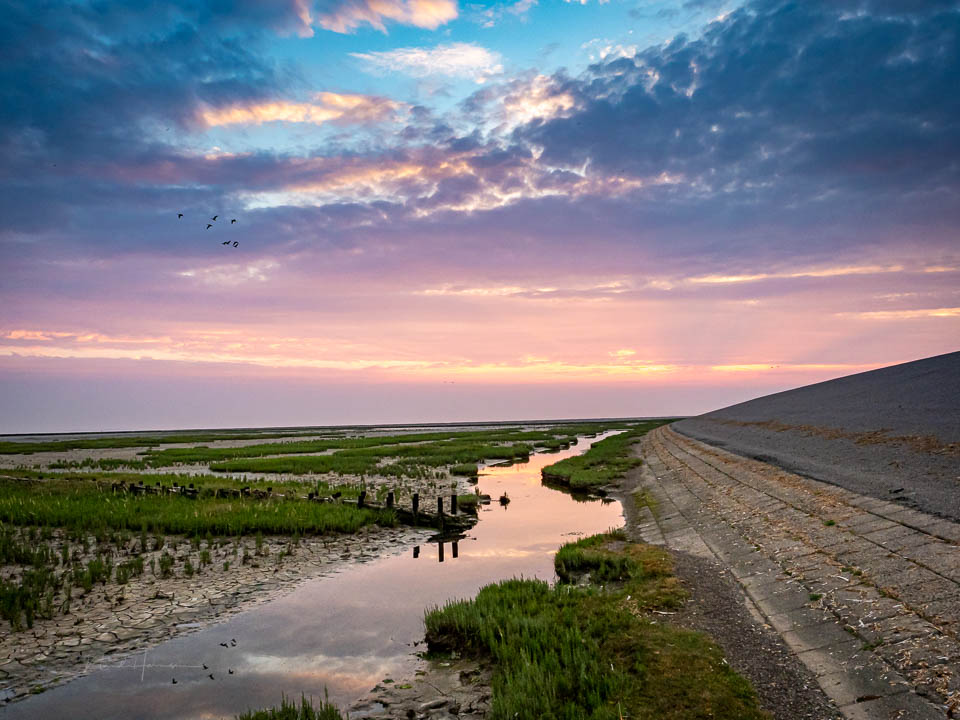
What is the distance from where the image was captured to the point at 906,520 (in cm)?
1252

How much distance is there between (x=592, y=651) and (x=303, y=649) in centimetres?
571

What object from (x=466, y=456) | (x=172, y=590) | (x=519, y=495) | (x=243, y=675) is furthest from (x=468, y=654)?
(x=466, y=456)

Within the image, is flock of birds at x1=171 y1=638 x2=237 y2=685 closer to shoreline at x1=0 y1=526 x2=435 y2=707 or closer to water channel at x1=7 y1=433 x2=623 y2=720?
water channel at x1=7 y1=433 x2=623 y2=720

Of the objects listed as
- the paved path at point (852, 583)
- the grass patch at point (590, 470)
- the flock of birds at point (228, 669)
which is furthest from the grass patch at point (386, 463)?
the flock of birds at point (228, 669)

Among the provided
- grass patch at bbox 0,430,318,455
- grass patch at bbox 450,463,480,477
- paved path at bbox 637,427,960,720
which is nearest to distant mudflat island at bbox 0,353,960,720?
paved path at bbox 637,427,960,720

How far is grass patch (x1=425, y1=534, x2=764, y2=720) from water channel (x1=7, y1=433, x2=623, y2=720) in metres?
1.41

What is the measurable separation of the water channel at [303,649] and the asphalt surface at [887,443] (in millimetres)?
9705

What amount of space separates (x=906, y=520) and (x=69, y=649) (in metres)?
17.3

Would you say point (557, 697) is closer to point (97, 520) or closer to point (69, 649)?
point (69, 649)

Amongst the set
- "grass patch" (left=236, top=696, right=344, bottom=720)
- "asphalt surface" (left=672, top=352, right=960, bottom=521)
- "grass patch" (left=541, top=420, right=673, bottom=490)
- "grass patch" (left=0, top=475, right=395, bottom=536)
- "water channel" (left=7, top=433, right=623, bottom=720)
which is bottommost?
"grass patch" (left=541, top=420, right=673, bottom=490)

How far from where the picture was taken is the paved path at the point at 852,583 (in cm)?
757

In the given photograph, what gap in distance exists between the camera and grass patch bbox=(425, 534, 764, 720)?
7828 millimetres

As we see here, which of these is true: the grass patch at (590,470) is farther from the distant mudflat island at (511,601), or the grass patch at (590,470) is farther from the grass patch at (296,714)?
the grass patch at (296,714)

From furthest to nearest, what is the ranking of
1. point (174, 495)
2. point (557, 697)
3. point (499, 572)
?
point (174, 495) < point (499, 572) < point (557, 697)
